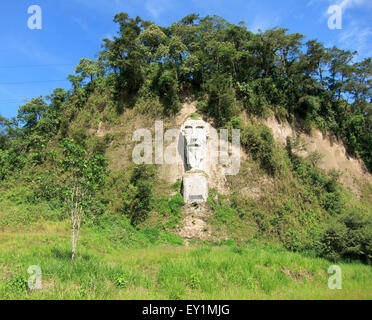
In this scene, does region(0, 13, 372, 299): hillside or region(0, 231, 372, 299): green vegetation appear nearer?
region(0, 231, 372, 299): green vegetation

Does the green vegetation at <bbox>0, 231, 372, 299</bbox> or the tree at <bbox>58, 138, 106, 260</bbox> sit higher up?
the tree at <bbox>58, 138, 106, 260</bbox>

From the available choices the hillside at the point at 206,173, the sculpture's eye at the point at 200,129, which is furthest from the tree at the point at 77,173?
the sculpture's eye at the point at 200,129

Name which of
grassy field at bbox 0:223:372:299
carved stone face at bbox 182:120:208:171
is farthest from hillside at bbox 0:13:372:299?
carved stone face at bbox 182:120:208:171

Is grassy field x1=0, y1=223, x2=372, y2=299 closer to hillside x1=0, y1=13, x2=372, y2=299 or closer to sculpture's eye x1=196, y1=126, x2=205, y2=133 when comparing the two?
hillside x1=0, y1=13, x2=372, y2=299

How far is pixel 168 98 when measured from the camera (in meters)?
17.2

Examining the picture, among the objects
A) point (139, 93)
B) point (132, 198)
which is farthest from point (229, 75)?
point (132, 198)

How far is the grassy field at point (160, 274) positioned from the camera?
5.55m

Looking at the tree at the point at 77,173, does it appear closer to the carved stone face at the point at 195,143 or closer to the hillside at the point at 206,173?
the hillside at the point at 206,173

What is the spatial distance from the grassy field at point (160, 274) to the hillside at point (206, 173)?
5cm

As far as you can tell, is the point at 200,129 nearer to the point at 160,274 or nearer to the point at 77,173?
the point at 77,173

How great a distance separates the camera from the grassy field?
18.2 ft

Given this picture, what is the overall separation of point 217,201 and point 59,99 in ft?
59.0

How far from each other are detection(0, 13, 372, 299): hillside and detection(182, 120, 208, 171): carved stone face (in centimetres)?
120
